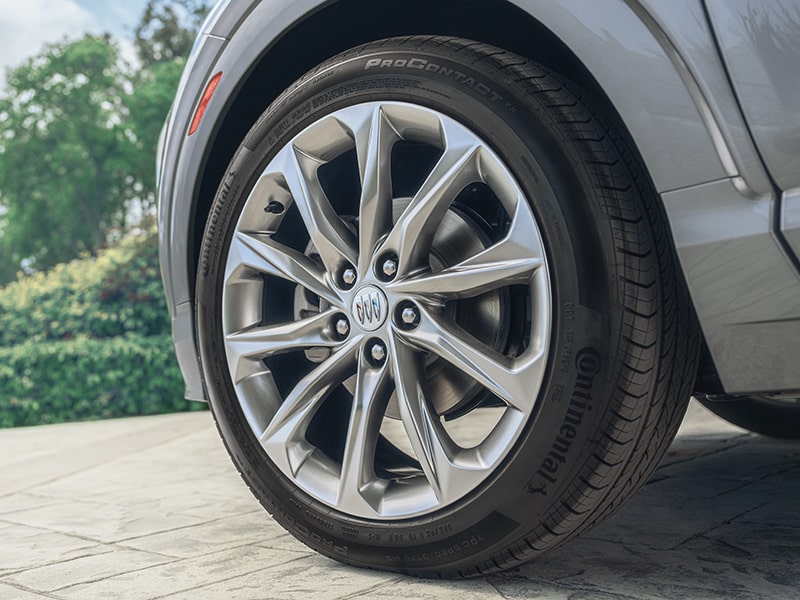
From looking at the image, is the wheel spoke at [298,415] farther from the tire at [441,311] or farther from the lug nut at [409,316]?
the lug nut at [409,316]

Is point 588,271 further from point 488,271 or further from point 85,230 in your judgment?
point 85,230

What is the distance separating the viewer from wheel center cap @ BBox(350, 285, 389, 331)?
6.15 feet

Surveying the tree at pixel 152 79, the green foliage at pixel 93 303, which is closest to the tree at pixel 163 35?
the tree at pixel 152 79

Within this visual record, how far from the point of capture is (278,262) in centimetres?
208

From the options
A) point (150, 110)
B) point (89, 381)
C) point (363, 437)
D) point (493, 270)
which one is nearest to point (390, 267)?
point (493, 270)

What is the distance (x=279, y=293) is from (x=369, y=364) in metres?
0.44

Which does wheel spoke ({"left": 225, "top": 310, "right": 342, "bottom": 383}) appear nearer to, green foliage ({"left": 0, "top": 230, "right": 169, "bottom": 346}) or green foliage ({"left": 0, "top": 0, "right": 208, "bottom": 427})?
green foliage ({"left": 0, "top": 230, "right": 169, "bottom": 346})

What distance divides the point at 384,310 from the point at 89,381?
694cm

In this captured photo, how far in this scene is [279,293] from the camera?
2.25 metres

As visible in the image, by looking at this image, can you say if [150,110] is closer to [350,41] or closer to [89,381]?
[89,381]

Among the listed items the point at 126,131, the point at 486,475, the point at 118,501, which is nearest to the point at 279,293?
the point at 486,475

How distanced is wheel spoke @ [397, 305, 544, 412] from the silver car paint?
0.33 meters

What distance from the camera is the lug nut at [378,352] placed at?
1.89 m

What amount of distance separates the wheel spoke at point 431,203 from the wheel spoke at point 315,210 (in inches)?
5.7
